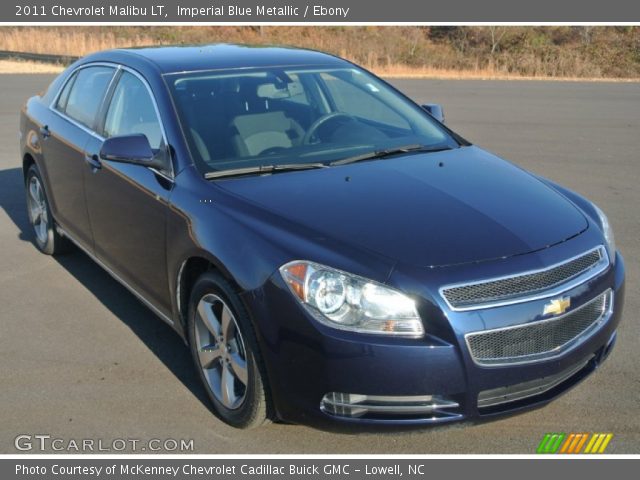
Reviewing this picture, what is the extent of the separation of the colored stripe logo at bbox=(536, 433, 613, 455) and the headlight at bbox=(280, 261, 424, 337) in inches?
39.4

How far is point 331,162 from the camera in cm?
438

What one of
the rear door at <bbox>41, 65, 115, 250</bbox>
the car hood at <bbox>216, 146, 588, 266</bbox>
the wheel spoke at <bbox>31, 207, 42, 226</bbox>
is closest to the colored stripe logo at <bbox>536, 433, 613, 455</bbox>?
the car hood at <bbox>216, 146, 588, 266</bbox>

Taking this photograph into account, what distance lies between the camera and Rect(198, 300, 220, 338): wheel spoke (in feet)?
12.7

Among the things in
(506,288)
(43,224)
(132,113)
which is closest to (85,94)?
(132,113)

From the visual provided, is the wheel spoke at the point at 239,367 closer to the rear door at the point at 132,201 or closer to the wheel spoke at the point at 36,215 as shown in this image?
the rear door at the point at 132,201

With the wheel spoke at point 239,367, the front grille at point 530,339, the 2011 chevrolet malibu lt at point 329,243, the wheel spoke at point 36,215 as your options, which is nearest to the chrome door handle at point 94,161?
the 2011 chevrolet malibu lt at point 329,243

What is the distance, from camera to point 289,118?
15.6ft

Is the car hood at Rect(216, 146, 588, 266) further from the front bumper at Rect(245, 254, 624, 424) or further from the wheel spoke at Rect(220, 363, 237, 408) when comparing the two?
the wheel spoke at Rect(220, 363, 237, 408)

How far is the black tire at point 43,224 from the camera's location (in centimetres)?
637

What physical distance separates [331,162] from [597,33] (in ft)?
150

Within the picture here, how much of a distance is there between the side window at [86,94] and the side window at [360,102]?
1.49 m

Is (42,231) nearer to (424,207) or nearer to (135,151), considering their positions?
(135,151)

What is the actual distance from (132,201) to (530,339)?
238cm

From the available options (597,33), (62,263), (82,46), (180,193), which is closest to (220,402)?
(180,193)
